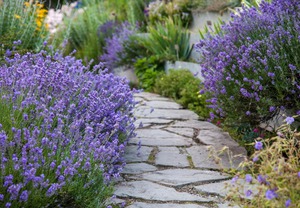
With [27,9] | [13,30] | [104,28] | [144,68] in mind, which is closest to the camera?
[13,30]

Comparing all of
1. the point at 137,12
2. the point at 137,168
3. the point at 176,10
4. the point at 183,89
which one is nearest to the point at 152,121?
the point at 183,89

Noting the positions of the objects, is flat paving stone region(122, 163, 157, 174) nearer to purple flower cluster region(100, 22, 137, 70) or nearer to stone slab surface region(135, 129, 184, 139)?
stone slab surface region(135, 129, 184, 139)

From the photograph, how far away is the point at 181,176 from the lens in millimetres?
3900

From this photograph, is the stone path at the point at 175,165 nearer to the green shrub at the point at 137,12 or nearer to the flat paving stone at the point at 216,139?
the flat paving stone at the point at 216,139

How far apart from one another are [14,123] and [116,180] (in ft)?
3.74

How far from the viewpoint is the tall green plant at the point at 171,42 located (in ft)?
27.5

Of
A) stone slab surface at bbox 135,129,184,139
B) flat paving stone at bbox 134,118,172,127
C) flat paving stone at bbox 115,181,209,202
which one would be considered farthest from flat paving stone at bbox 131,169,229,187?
flat paving stone at bbox 134,118,172,127

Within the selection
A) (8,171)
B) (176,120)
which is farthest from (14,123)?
(176,120)

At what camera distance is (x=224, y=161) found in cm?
425

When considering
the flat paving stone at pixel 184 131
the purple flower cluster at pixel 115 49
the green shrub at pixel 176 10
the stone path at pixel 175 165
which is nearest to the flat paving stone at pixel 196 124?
the stone path at pixel 175 165

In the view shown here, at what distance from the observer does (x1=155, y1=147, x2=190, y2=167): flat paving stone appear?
4242mm

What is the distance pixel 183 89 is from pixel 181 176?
3205 mm

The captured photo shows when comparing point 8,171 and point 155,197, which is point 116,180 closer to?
point 155,197

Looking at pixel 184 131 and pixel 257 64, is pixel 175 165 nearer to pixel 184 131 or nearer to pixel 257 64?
pixel 257 64
